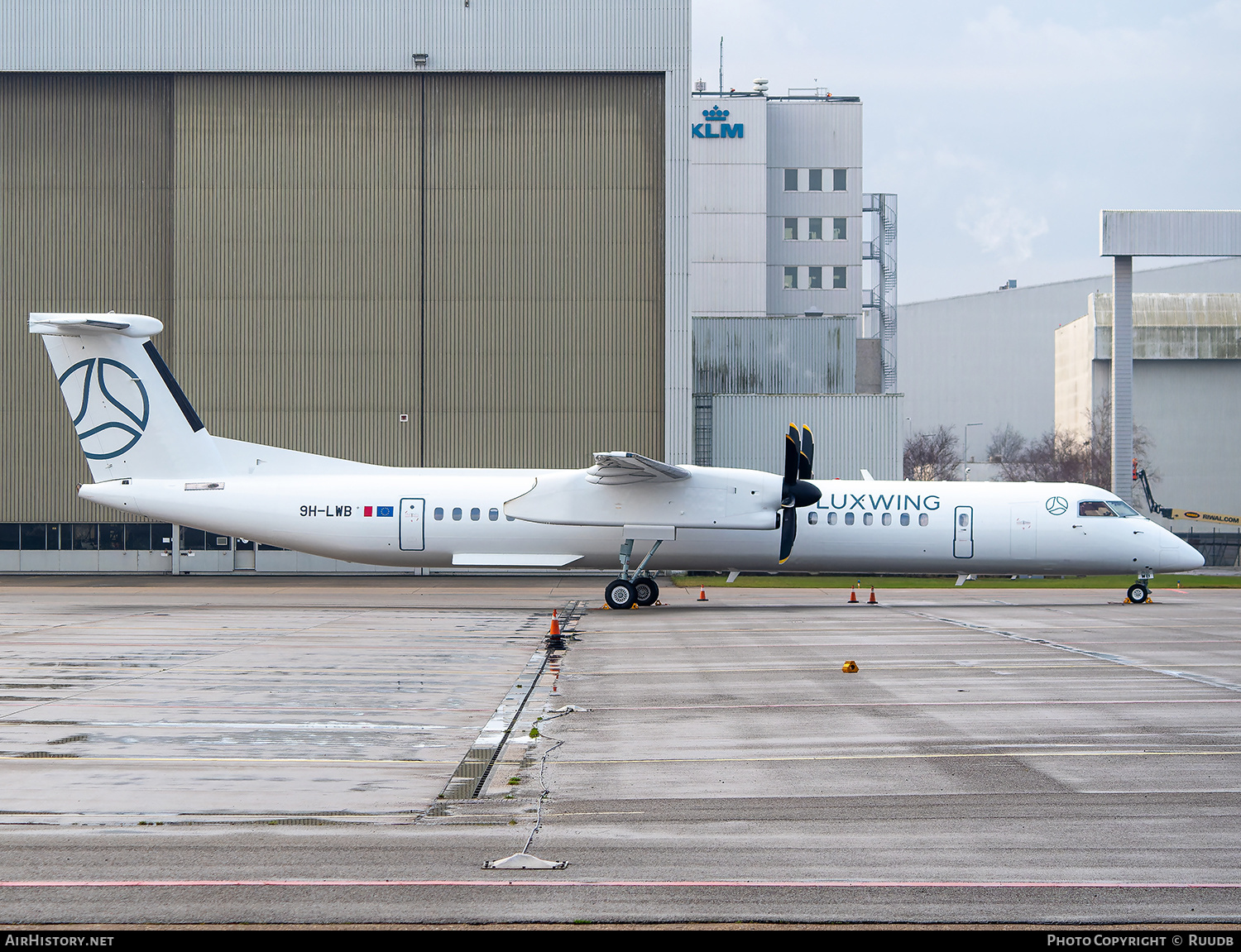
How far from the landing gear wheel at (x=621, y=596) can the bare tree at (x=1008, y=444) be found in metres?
79.8

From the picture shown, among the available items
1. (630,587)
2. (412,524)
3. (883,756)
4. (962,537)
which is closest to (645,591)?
(630,587)

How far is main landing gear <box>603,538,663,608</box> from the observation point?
81.5 ft

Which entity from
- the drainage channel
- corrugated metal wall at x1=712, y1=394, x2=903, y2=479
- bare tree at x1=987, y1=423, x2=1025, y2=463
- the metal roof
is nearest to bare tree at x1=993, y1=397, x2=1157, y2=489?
bare tree at x1=987, y1=423, x2=1025, y2=463

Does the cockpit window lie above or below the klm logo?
below

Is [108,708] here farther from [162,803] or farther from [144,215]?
[144,215]

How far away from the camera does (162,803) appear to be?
25.7 feet

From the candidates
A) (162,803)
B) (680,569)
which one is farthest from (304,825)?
(680,569)

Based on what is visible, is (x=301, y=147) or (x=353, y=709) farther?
(x=301, y=147)

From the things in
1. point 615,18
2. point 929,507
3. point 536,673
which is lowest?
point 536,673

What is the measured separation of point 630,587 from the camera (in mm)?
24891

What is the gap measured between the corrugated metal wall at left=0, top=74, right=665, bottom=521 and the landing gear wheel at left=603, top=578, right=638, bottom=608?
16408 mm

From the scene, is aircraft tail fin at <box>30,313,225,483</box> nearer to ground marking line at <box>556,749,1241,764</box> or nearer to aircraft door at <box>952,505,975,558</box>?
aircraft door at <box>952,505,975,558</box>

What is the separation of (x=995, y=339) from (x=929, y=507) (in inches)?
3254

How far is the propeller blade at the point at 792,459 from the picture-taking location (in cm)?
2320
